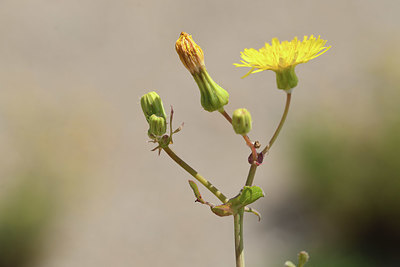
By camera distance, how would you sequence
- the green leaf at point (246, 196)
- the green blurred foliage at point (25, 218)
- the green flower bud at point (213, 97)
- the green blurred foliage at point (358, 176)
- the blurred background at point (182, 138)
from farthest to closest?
1. the green blurred foliage at point (25, 218)
2. the blurred background at point (182, 138)
3. the green blurred foliage at point (358, 176)
4. the green flower bud at point (213, 97)
5. the green leaf at point (246, 196)

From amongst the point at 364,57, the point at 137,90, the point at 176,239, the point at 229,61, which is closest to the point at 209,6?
the point at 229,61

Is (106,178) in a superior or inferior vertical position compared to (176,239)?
superior

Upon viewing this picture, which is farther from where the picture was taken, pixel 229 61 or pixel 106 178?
pixel 229 61

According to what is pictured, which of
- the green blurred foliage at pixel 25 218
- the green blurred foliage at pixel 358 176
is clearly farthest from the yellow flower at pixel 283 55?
the green blurred foliage at pixel 25 218

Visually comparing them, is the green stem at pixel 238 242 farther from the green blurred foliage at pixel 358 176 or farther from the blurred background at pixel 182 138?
the green blurred foliage at pixel 358 176

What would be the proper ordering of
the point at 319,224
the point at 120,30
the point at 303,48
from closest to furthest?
the point at 303,48, the point at 319,224, the point at 120,30

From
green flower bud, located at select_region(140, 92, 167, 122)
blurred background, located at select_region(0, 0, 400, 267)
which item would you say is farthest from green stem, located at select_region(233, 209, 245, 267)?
blurred background, located at select_region(0, 0, 400, 267)

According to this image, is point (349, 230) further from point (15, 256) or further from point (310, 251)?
point (15, 256)

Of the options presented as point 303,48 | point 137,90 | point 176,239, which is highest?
point 137,90
